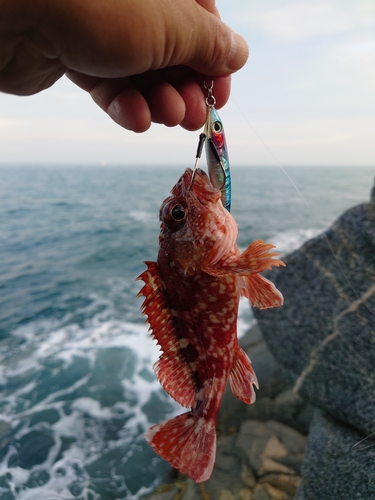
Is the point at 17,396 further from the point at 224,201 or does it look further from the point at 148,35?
the point at 148,35

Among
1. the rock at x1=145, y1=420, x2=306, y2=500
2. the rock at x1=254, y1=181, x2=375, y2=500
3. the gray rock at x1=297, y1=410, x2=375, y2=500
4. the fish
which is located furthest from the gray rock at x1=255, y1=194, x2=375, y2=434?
the fish

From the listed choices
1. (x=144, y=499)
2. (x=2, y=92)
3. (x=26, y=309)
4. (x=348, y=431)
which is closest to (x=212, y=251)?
(x=2, y=92)

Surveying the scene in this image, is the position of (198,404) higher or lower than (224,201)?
lower

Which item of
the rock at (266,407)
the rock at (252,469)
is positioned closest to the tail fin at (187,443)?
the rock at (252,469)

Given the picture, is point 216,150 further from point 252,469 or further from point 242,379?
point 252,469

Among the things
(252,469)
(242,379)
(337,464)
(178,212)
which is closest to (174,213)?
(178,212)

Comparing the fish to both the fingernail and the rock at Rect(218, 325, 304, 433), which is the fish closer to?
the fingernail

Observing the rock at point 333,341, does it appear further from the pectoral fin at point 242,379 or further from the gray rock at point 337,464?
the pectoral fin at point 242,379
